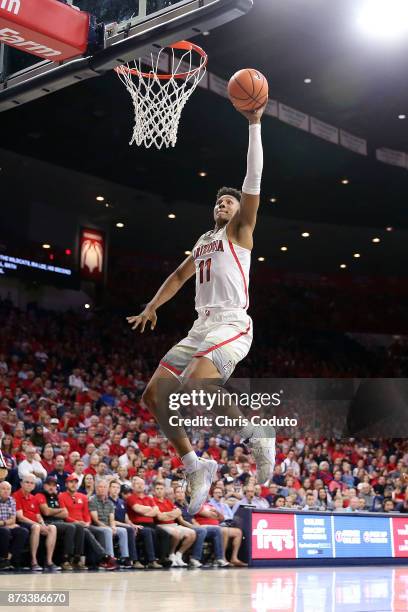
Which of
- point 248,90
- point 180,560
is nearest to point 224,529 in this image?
point 180,560

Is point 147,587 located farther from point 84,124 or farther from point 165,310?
point 165,310

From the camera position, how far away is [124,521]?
12.7m

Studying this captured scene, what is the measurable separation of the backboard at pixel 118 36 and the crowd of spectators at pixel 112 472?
14.3 ft

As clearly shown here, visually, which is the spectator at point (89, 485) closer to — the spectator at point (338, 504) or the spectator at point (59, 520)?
the spectator at point (59, 520)

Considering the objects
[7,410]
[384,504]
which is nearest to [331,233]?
[384,504]

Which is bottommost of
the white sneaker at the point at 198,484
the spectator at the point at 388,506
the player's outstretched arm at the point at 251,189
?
the spectator at the point at 388,506

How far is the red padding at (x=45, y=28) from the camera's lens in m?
6.98

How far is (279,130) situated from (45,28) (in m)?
14.5

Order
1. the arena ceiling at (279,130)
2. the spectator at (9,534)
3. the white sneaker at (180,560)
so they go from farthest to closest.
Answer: the arena ceiling at (279,130), the white sneaker at (180,560), the spectator at (9,534)

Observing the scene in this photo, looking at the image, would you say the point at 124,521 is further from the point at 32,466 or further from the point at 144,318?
the point at 144,318

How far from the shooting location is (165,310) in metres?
25.0

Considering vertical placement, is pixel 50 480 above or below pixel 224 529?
above

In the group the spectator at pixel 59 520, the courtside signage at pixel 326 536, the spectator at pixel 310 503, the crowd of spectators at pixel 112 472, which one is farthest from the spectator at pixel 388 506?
the spectator at pixel 59 520

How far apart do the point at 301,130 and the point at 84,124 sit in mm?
5447
